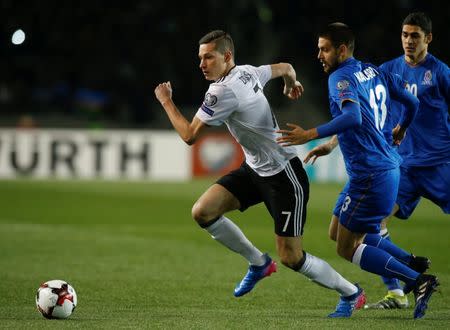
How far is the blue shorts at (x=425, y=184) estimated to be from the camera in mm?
7809

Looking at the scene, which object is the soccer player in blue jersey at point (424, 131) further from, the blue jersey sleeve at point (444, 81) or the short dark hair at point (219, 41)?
the short dark hair at point (219, 41)

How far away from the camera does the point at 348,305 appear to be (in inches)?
253

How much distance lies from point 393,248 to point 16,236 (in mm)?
6620

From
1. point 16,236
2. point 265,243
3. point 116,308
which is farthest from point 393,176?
point 16,236

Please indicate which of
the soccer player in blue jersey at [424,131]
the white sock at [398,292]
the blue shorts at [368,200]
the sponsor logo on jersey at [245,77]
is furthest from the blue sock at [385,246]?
the sponsor logo on jersey at [245,77]

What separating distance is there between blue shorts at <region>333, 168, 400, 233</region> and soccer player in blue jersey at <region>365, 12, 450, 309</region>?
1.23m

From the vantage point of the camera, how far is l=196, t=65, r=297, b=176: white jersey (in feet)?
20.9

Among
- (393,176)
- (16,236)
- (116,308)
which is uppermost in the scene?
(393,176)

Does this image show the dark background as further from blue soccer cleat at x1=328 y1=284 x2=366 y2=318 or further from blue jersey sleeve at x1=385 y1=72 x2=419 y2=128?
blue soccer cleat at x1=328 y1=284 x2=366 y2=318

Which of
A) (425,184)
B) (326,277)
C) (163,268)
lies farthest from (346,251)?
(163,268)

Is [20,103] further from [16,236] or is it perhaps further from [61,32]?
[16,236]

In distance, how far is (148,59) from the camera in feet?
90.0

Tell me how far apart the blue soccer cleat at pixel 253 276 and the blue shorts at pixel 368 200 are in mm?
868

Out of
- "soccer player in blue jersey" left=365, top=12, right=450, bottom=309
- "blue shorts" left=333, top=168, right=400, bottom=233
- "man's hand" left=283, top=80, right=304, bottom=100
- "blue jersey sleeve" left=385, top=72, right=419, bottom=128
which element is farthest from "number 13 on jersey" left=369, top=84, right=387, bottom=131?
"soccer player in blue jersey" left=365, top=12, right=450, bottom=309
